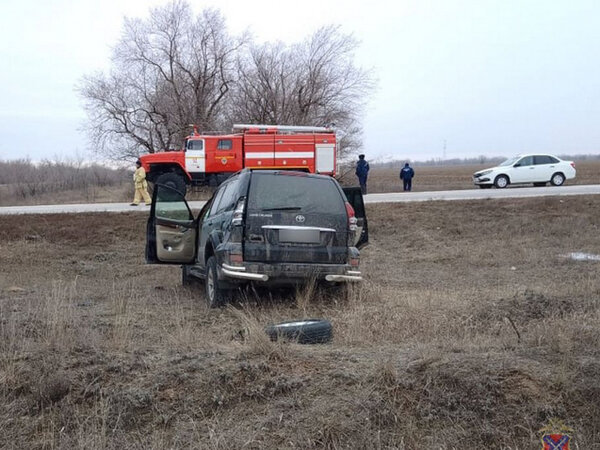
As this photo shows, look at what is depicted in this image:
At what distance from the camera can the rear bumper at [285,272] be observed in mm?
6246

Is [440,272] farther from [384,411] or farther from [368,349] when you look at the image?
[384,411]

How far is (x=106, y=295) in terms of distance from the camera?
7828 mm

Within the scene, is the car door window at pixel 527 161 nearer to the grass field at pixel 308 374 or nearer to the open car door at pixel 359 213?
the open car door at pixel 359 213

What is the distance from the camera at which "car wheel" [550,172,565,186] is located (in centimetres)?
2575

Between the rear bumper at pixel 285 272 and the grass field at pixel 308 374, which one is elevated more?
the rear bumper at pixel 285 272

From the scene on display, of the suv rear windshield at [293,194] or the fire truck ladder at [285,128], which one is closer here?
the suv rear windshield at [293,194]

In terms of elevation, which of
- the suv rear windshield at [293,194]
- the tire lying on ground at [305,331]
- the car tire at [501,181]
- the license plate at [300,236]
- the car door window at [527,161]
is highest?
the car door window at [527,161]

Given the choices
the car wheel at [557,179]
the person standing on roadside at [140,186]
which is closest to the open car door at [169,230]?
the person standing on roadside at [140,186]

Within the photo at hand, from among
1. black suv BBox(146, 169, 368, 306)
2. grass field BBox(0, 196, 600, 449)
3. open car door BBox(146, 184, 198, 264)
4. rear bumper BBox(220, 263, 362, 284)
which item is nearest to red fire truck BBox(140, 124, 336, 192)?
open car door BBox(146, 184, 198, 264)

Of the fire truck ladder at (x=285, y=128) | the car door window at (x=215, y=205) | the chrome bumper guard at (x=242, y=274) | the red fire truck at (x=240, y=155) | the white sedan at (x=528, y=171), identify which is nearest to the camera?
the chrome bumper guard at (x=242, y=274)

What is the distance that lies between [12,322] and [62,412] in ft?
5.53

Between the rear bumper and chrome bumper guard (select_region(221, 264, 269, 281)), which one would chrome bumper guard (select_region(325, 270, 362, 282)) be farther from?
chrome bumper guard (select_region(221, 264, 269, 281))

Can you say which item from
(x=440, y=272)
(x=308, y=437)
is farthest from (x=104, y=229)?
(x=308, y=437)

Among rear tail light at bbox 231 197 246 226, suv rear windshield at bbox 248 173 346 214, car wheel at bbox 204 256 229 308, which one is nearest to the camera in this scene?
rear tail light at bbox 231 197 246 226
